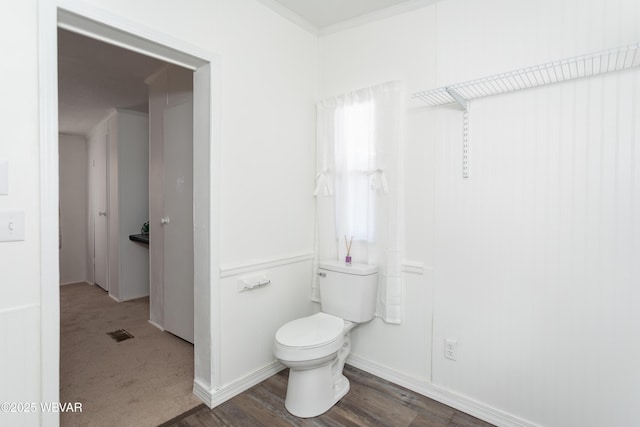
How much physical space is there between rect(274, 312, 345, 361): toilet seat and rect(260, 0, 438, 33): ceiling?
209 centimetres

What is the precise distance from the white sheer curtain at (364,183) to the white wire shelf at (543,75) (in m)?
0.37

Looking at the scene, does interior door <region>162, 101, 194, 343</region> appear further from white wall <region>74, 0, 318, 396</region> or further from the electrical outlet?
the electrical outlet

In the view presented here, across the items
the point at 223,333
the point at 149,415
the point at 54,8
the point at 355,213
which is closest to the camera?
the point at 54,8

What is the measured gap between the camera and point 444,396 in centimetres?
203

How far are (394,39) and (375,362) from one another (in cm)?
221

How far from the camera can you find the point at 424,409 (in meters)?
1.97

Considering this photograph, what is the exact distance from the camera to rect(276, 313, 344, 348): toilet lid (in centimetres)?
188

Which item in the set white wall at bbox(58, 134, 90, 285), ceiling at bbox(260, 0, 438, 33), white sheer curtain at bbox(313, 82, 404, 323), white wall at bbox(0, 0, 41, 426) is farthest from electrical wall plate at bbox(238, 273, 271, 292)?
white wall at bbox(58, 134, 90, 285)

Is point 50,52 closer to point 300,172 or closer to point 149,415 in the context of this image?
point 300,172

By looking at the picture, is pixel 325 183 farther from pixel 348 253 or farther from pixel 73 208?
pixel 73 208

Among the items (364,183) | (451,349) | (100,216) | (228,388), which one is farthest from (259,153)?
(100,216)

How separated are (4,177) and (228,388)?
1.57 metres

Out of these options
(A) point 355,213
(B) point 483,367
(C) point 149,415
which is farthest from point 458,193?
(C) point 149,415

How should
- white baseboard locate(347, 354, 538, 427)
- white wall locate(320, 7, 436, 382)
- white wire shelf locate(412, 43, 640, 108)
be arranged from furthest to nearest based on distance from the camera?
white wall locate(320, 7, 436, 382)
white baseboard locate(347, 354, 538, 427)
white wire shelf locate(412, 43, 640, 108)
